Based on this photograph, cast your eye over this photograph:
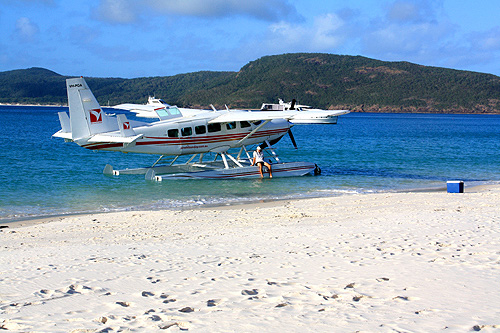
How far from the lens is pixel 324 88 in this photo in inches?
6024

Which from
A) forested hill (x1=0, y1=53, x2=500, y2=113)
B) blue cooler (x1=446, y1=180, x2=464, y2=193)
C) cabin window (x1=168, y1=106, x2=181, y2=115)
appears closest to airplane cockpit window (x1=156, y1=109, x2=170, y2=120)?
cabin window (x1=168, y1=106, x2=181, y2=115)

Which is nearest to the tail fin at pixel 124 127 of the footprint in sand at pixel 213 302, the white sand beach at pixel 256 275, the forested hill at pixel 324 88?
the white sand beach at pixel 256 275

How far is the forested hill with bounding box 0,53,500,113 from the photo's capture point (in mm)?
143250

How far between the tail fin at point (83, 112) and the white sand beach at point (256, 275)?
5.65 meters

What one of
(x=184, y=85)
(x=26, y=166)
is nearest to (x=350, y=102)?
(x=184, y=85)

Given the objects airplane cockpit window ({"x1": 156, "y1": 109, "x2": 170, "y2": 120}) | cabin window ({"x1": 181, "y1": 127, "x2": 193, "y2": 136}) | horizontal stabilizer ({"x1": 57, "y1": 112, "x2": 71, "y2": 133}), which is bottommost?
cabin window ({"x1": 181, "y1": 127, "x2": 193, "y2": 136})

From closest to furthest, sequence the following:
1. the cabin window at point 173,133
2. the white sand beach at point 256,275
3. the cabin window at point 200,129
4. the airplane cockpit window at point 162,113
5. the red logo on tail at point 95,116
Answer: the white sand beach at point 256,275, the red logo on tail at point 95,116, the cabin window at point 173,133, the airplane cockpit window at point 162,113, the cabin window at point 200,129

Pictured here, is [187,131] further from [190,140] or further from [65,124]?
[65,124]

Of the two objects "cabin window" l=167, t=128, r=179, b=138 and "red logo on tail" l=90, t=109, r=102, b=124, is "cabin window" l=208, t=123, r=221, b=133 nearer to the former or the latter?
"cabin window" l=167, t=128, r=179, b=138

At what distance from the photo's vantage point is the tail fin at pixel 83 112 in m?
14.1

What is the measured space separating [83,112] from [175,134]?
9.75 feet

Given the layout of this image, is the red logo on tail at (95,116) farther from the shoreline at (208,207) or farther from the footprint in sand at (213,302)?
the footprint in sand at (213,302)

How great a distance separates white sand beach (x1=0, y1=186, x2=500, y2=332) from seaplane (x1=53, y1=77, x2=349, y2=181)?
5730 millimetres

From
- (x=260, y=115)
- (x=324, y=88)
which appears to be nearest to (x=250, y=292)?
(x=260, y=115)
